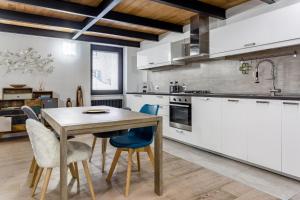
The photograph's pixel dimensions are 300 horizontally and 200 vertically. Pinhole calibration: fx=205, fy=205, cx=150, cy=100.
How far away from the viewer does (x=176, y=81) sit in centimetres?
474

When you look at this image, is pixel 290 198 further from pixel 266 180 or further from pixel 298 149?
pixel 298 149

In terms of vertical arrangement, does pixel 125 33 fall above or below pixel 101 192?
above

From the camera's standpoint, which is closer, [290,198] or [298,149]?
[290,198]

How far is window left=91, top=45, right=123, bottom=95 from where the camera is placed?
5.77m

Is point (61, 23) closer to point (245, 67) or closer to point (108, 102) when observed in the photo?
point (108, 102)

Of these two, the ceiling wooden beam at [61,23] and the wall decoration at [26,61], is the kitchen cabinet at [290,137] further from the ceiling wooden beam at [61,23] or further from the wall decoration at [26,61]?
the wall decoration at [26,61]

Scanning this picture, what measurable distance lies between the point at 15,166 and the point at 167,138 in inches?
104

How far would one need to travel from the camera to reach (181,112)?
3709 mm

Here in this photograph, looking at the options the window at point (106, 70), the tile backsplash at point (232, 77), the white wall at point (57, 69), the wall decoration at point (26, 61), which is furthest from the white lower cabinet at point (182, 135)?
the wall decoration at point (26, 61)

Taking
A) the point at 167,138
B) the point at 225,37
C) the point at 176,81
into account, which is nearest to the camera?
the point at 225,37

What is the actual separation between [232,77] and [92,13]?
260 centimetres

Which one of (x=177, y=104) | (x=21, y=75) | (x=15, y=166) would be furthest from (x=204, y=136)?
(x=21, y=75)

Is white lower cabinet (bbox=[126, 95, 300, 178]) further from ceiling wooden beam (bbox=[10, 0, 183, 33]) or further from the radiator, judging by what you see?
the radiator

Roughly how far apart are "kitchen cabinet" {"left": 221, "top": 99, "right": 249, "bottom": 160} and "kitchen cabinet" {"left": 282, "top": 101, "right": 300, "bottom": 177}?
0.46 meters
